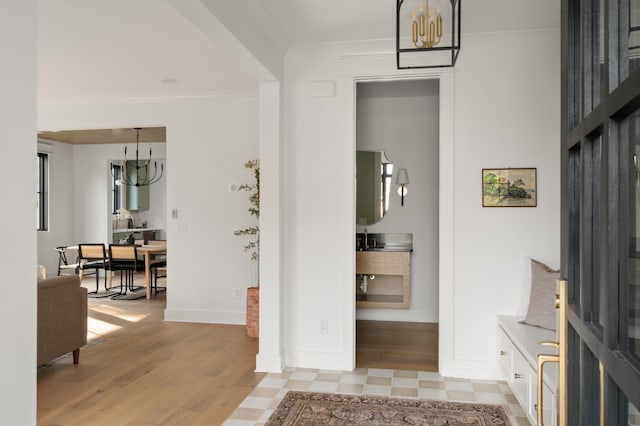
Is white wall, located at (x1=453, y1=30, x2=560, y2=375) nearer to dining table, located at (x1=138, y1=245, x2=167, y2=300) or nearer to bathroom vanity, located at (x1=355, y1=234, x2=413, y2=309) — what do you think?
bathroom vanity, located at (x1=355, y1=234, x2=413, y2=309)

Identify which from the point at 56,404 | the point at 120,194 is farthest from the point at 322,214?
the point at 120,194

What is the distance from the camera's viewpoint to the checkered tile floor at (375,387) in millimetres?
3287

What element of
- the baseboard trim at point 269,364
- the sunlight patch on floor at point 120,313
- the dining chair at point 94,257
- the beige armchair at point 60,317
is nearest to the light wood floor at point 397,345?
the baseboard trim at point 269,364

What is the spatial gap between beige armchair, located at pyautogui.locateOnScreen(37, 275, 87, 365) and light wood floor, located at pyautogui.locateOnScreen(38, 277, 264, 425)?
205mm

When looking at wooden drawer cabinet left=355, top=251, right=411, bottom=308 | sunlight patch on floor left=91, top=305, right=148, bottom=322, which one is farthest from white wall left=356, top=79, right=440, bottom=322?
sunlight patch on floor left=91, top=305, right=148, bottom=322

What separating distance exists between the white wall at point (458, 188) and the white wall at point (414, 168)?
1.73m

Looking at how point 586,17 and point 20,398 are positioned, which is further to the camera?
point 20,398

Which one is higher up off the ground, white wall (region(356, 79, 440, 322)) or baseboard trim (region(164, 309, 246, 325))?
white wall (region(356, 79, 440, 322))

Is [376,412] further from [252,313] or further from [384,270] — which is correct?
[384,270]

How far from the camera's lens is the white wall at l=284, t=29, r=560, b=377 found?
380 cm

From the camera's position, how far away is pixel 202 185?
5879 millimetres

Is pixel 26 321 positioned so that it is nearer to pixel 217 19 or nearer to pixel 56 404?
pixel 217 19

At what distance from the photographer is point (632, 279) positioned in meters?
0.72

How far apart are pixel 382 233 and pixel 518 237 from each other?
2.23 meters
